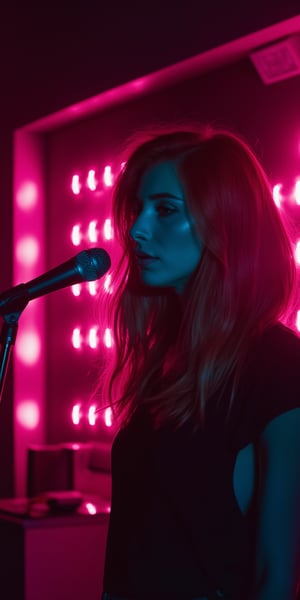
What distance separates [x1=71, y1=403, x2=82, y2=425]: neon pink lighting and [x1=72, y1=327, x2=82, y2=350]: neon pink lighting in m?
0.24

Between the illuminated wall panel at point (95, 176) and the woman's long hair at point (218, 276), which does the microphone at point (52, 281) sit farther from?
the illuminated wall panel at point (95, 176)

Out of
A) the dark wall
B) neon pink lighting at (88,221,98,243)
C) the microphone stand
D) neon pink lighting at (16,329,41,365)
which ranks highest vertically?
the dark wall

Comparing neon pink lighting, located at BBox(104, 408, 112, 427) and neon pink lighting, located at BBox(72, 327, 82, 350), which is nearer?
neon pink lighting, located at BBox(104, 408, 112, 427)

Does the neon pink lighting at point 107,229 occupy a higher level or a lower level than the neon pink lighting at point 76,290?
higher

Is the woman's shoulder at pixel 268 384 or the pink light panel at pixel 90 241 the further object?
the pink light panel at pixel 90 241

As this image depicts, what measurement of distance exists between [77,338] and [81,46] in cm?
116

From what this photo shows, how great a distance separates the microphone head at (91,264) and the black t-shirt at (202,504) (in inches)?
12.2

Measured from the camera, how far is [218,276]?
1560mm

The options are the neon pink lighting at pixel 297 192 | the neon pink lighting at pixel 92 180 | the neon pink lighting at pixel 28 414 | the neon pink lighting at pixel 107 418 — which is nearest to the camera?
the neon pink lighting at pixel 297 192

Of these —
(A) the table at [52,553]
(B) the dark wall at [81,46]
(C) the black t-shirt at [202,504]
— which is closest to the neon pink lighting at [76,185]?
(B) the dark wall at [81,46]

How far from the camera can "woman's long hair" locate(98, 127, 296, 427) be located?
151cm

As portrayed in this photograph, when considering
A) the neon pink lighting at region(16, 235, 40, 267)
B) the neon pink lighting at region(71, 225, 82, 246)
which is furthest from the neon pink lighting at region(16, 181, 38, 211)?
the neon pink lighting at region(71, 225, 82, 246)

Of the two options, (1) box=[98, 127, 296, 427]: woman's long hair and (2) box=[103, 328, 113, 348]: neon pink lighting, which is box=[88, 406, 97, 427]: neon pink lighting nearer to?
(2) box=[103, 328, 113, 348]: neon pink lighting

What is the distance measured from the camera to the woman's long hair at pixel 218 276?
59.4 inches
